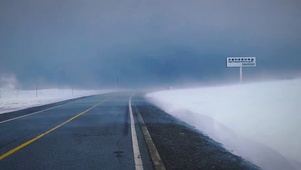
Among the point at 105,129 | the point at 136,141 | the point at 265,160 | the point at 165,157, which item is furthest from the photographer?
the point at 105,129

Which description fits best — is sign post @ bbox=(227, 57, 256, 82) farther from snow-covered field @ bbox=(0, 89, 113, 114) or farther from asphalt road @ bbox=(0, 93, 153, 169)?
asphalt road @ bbox=(0, 93, 153, 169)

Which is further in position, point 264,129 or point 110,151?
point 264,129

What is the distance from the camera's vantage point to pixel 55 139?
800cm

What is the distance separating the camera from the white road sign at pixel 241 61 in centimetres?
3300

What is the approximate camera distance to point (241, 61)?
33188 mm

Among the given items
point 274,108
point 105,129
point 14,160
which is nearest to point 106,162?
point 14,160

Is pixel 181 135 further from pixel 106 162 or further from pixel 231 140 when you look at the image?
pixel 106 162

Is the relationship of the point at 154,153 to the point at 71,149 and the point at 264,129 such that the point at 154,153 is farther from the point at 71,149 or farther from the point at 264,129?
the point at 264,129

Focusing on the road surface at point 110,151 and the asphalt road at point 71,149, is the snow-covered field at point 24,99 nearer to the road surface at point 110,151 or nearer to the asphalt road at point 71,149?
the asphalt road at point 71,149

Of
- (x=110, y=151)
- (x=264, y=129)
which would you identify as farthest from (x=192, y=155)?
(x=264, y=129)

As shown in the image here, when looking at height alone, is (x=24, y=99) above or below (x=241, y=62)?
below

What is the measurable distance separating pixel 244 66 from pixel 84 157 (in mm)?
30924

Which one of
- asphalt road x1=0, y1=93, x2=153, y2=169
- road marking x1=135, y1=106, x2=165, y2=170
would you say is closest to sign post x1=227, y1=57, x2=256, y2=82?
asphalt road x1=0, y1=93, x2=153, y2=169

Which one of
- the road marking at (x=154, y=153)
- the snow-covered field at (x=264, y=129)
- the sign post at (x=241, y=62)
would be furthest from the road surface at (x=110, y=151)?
the sign post at (x=241, y=62)
